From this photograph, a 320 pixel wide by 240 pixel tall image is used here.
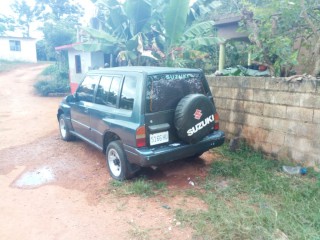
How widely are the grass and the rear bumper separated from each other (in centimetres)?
57

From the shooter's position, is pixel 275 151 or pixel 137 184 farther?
pixel 275 151

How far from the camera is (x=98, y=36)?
961 cm

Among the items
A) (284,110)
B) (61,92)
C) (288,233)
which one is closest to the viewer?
(288,233)

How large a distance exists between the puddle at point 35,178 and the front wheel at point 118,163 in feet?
3.52

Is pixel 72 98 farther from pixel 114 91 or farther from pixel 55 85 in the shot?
pixel 55 85

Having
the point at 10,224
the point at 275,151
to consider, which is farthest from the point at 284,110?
the point at 10,224

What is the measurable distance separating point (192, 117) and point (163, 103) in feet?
1.58

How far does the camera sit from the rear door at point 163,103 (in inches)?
161

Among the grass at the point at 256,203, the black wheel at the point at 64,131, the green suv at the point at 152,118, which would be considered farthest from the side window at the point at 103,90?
the grass at the point at 256,203

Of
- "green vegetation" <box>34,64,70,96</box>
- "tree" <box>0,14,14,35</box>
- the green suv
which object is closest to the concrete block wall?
the green suv

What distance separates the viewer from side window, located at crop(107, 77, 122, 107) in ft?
15.1

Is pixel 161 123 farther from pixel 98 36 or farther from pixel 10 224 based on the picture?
pixel 98 36

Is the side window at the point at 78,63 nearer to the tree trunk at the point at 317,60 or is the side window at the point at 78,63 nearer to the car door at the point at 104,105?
the car door at the point at 104,105

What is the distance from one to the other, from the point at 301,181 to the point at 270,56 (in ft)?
9.28
